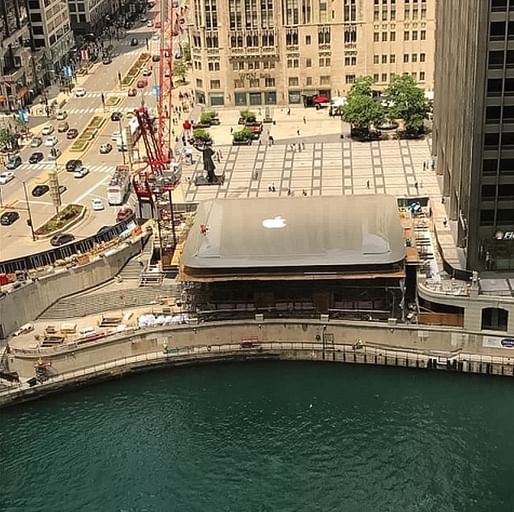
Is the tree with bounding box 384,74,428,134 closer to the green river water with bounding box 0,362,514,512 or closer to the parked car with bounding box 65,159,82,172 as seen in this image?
the parked car with bounding box 65,159,82,172

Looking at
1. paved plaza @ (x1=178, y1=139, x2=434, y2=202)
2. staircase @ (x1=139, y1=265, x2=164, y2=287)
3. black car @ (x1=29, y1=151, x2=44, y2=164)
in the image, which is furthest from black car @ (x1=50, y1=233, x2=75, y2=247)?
black car @ (x1=29, y1=151, x2=44, y2=164)

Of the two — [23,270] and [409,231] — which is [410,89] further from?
[23,270]

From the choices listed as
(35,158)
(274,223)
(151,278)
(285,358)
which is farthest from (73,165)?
(285,358)

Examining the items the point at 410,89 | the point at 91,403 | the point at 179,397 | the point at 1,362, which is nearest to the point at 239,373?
the point at 179,397

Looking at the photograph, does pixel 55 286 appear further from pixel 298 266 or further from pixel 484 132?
pixel 484 132

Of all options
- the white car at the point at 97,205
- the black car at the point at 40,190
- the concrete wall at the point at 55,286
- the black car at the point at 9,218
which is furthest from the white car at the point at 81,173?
the concrete wall at the point at 55,286
